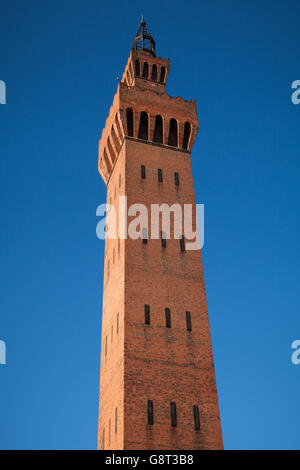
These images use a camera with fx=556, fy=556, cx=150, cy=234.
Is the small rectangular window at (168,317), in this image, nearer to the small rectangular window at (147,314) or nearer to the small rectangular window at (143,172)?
the small rectangular window at (147,314)

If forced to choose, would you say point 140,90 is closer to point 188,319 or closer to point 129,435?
point 188,319

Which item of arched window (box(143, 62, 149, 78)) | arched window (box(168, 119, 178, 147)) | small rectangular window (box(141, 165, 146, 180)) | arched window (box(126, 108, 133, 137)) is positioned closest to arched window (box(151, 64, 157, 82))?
arched window (box(143, 62, 149, 78))

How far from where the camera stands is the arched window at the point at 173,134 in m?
46.1

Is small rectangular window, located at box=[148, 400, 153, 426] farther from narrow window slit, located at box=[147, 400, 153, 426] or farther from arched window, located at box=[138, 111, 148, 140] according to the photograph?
arched window, located at box=[138, 111, 148, 140]

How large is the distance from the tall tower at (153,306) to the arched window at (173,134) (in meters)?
0.08

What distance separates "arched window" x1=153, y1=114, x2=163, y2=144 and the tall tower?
3.3 inches

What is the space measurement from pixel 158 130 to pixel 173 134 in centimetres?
135

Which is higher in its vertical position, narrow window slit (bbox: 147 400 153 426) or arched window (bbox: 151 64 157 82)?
arched window (bbox: 151 64 157 82)

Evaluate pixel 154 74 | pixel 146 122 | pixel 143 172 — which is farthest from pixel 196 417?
pixel 154 74

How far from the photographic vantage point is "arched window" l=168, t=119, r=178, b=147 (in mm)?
46062

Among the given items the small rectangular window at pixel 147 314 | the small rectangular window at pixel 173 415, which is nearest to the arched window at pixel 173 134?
the small rectangular window at pixel 147 314

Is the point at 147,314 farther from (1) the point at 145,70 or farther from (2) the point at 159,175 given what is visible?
(1) the point at 145,70

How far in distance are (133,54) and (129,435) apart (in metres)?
35.9
